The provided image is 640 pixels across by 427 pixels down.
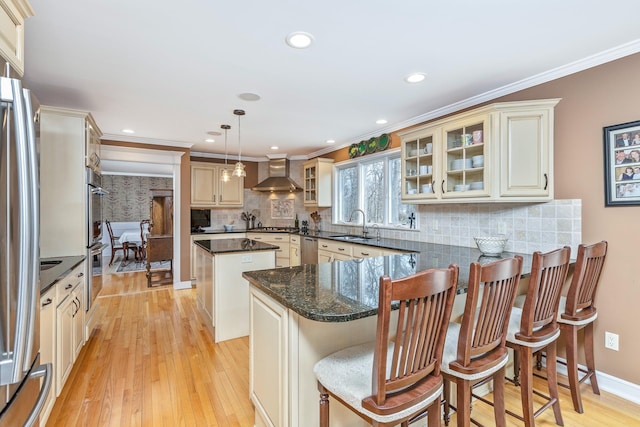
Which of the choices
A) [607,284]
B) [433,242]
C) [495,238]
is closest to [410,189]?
[433,242]

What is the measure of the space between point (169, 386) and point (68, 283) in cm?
107

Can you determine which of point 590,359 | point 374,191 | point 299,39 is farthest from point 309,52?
point 590,359

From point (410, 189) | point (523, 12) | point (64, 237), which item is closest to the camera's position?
point (523, 12)

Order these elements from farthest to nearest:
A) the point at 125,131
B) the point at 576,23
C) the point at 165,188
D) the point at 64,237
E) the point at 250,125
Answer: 1. the point at 165,188
2. the point at 125,131
3. the point at 250,125
4. the point at 64,237
5. the point at 576,23

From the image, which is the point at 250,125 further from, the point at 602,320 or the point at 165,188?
the point at 165,188

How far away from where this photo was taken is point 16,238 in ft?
3.04

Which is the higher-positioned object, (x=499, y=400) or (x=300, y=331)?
(x=300, y=331)

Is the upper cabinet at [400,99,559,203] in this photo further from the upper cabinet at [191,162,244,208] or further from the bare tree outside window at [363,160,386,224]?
the upper cabinet at [191,162,244,208]

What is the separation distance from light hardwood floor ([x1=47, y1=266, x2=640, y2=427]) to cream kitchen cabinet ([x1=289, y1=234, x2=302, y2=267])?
2.09 meters

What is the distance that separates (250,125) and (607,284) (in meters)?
3.93

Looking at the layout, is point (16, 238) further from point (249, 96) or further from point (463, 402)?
point (249, 96)

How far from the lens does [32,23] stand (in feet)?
5.98

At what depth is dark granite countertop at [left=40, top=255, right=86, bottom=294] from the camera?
1810mm

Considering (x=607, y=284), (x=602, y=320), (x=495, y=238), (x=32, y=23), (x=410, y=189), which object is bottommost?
(x=602, y=320)
